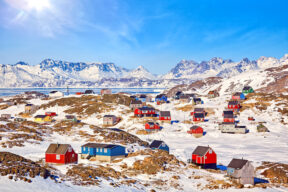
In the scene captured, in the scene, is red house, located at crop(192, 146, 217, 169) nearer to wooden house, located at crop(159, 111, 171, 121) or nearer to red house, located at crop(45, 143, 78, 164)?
red house, located at crop(45, 143, 78, 164)

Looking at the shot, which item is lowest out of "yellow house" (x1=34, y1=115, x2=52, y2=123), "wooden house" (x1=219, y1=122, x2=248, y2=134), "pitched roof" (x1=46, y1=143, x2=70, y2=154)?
"pitched roof" (x1=46, y1=143, x2=70, y2=154)

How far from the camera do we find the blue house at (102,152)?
64.4 metres

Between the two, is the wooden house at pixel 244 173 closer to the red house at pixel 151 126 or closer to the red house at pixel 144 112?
the red house at pixel 151 126

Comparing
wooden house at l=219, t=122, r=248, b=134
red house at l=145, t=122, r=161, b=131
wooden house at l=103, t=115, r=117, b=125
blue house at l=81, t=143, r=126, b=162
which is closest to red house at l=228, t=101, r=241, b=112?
wooden house at l=219, t=122, r=248, b=134

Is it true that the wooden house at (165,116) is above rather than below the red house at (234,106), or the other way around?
below

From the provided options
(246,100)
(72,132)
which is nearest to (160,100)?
(246,100)

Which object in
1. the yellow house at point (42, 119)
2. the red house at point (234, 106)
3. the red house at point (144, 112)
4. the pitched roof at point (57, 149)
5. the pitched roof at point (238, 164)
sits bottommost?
the pitched roof at point (238, 164)

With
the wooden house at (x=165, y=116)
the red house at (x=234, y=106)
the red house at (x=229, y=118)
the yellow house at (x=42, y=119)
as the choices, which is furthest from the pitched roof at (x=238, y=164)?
the yellow house at (x=42, y=119)

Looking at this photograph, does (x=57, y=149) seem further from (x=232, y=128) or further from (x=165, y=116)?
(x=165, y=116)

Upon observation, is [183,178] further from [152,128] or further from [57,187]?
[152,128]

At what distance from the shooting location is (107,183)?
48.7 meters

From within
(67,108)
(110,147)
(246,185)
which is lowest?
(246,185)

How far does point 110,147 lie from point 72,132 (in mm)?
33633

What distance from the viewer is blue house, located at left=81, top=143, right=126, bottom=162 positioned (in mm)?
64438
